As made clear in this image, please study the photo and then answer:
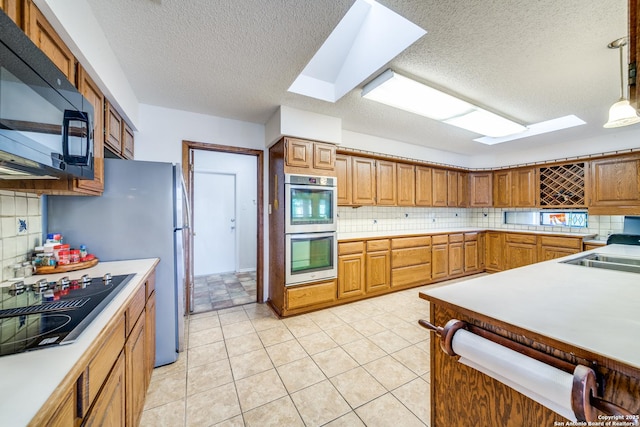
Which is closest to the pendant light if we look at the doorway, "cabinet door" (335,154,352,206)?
"cabinet door" (335,154,352,206)

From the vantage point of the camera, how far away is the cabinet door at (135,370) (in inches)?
46.9

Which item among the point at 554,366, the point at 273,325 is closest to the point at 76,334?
the point at 554,366

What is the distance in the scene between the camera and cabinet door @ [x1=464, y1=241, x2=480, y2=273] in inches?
178

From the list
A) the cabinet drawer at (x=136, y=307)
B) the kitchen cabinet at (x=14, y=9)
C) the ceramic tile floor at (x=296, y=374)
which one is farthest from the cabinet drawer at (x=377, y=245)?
the kitchen cabinet at (x=14, y=9)

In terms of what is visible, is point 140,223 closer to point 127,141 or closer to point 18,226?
point 18,226

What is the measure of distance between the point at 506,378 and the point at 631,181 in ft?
15.6

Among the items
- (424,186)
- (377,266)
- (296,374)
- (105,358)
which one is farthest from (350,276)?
(105,358)

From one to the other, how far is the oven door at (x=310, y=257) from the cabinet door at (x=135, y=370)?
1470 millimetres

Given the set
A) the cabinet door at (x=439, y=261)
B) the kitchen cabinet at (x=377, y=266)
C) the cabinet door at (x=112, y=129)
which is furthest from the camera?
the cabinet door at (x=439, y=261)

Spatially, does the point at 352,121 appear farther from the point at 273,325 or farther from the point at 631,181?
the point at 631,181

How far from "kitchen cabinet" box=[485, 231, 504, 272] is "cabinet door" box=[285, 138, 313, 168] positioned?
4.03 meters

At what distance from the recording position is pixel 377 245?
344 cm

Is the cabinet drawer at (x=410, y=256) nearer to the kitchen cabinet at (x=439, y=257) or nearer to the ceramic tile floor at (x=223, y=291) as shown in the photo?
the kitchen cabinet at (x=439, y=257)

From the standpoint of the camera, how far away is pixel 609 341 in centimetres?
66
